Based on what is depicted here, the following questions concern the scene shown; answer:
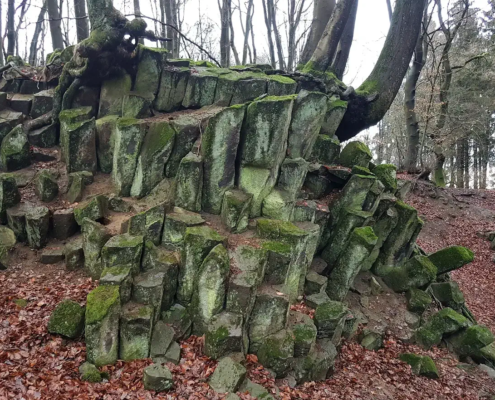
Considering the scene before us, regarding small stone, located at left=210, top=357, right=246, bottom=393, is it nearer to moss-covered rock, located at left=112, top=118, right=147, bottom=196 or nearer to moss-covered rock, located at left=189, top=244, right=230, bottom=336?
moss-covered rock, located at left=189, top=244, right=230, bottom=336

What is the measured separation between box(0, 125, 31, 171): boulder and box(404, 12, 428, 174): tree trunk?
19618 millimetres

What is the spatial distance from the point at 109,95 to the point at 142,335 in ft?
27.7

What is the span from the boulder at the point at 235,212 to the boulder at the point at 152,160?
87.8 inches

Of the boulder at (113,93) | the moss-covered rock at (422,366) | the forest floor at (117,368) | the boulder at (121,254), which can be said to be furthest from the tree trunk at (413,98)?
the boulder at (121,254)

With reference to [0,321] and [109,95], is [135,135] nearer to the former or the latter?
[109,95]

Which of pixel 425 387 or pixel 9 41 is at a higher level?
pixel 9 41

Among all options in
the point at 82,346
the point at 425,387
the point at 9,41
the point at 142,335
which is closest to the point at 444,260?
the point at 425,387

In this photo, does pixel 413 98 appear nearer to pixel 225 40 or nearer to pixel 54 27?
pixel 225 40

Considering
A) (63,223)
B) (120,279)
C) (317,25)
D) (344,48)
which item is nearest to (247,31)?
(317,25)

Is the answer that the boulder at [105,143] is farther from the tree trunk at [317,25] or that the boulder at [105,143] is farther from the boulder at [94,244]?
the tree trunk at [317,25]

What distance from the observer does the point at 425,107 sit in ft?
73.3

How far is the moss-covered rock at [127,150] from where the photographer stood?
1032 centimetres

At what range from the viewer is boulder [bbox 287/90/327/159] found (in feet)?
37.8

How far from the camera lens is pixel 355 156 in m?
12.7
